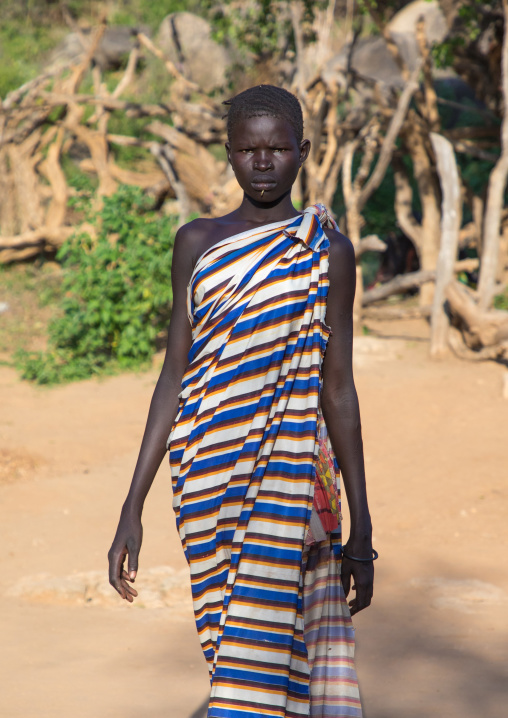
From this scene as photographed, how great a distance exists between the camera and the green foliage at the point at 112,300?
293 inches

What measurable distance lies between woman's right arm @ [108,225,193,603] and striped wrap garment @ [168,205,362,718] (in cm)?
11

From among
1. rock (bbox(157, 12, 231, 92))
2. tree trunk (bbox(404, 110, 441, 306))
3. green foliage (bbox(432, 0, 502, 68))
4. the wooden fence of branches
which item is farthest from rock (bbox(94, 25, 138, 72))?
tree trunk (bbox(404, 110, 441, 306))

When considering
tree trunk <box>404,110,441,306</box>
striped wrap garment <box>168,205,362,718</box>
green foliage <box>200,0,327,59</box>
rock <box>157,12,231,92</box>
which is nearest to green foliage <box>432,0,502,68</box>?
tree trunk <box>404,110,441,306</box>

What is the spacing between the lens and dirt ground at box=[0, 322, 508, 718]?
2.93 meters

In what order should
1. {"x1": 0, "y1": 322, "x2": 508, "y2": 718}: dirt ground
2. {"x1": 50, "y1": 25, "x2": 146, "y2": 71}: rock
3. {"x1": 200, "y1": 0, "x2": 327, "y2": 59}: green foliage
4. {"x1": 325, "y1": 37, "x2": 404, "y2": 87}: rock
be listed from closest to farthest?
1. {"x1": 0, "y1": 322, "x2": 508, "y2": 718}: dirt ground
2. {"x1": 200, "y1": 0, "x2": 327, "y2": 59}: green foliage
3. {"x1": 325, "y1": 37, "x2": 404, "y2": 87}: rock
4. {"x1": 50, "y1": 25, "x2": 146, "y2": 71}: rock

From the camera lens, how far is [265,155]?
1.76 meters

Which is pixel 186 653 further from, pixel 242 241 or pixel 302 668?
pixel 242 241

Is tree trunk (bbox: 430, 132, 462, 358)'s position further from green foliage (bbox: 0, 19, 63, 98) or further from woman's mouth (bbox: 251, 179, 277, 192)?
green foliage (bbox: 0, 19, 63, 98)

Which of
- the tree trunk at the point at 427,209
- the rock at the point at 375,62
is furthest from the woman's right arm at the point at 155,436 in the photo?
the rock at the point at 375,62

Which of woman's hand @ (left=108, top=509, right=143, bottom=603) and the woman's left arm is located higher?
the woman's left arm

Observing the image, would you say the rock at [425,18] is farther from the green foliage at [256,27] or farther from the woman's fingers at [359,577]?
the woman's fingers at [359,577]

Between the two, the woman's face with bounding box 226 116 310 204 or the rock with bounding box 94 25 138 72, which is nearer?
the woman's face with bounding box 226 116 310 204

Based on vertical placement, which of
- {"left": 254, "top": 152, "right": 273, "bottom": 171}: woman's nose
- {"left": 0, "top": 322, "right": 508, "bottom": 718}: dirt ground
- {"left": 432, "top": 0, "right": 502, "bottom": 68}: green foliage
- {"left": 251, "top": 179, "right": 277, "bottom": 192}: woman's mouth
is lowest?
{"left": 0, "top": 322, "right": 508, "bottom": 718}: dirt ground

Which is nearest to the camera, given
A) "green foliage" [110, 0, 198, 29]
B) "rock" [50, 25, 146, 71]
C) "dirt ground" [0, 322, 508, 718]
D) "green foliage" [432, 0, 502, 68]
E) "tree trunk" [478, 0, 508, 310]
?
"dirt ground" [0, 322, 508, 718]
